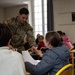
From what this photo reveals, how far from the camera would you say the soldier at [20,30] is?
8.30 ft

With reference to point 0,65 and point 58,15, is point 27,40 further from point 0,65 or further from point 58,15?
point 58,15

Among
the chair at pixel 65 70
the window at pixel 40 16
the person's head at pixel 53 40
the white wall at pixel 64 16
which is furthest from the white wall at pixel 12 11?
the chair at pixel 65 70

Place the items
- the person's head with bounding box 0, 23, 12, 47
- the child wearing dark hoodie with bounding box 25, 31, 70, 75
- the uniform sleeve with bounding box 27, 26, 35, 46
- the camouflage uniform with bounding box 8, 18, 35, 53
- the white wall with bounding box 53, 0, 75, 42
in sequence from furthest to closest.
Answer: the white wall with bounding box 53, 0, 75, 42 < the uniform sleeve with bounding box 27, 26, 35, 46 < the camouflage uniform with bounding box 8, 18, 35, 53 < the child wearing dark hoodie with bounding box 25, 31, 70, 75 < the person's head with bounding box 0, 23, 12, 47

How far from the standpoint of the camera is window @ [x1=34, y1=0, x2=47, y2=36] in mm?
8891

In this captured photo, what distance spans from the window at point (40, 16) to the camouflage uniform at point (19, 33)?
19.9ft

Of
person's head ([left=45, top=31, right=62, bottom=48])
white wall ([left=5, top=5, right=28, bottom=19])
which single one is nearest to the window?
white wall ([left=5, top=5, right=28, bottom=19])

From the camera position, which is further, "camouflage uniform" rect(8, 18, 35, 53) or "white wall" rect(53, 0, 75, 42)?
"white wall" rect(53, 0, 75, 42)

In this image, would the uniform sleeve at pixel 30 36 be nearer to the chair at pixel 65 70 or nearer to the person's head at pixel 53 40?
the person's head at pixel 53 40

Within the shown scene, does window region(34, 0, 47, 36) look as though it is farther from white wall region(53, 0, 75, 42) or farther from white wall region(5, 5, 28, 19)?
white wall region(5, 5, 28, 19)

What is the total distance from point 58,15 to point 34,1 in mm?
1887

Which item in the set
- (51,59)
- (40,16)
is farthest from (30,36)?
(40,16)

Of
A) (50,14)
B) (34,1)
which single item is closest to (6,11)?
(34,1)

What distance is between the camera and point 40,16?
9.12m

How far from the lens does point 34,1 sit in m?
9.46
